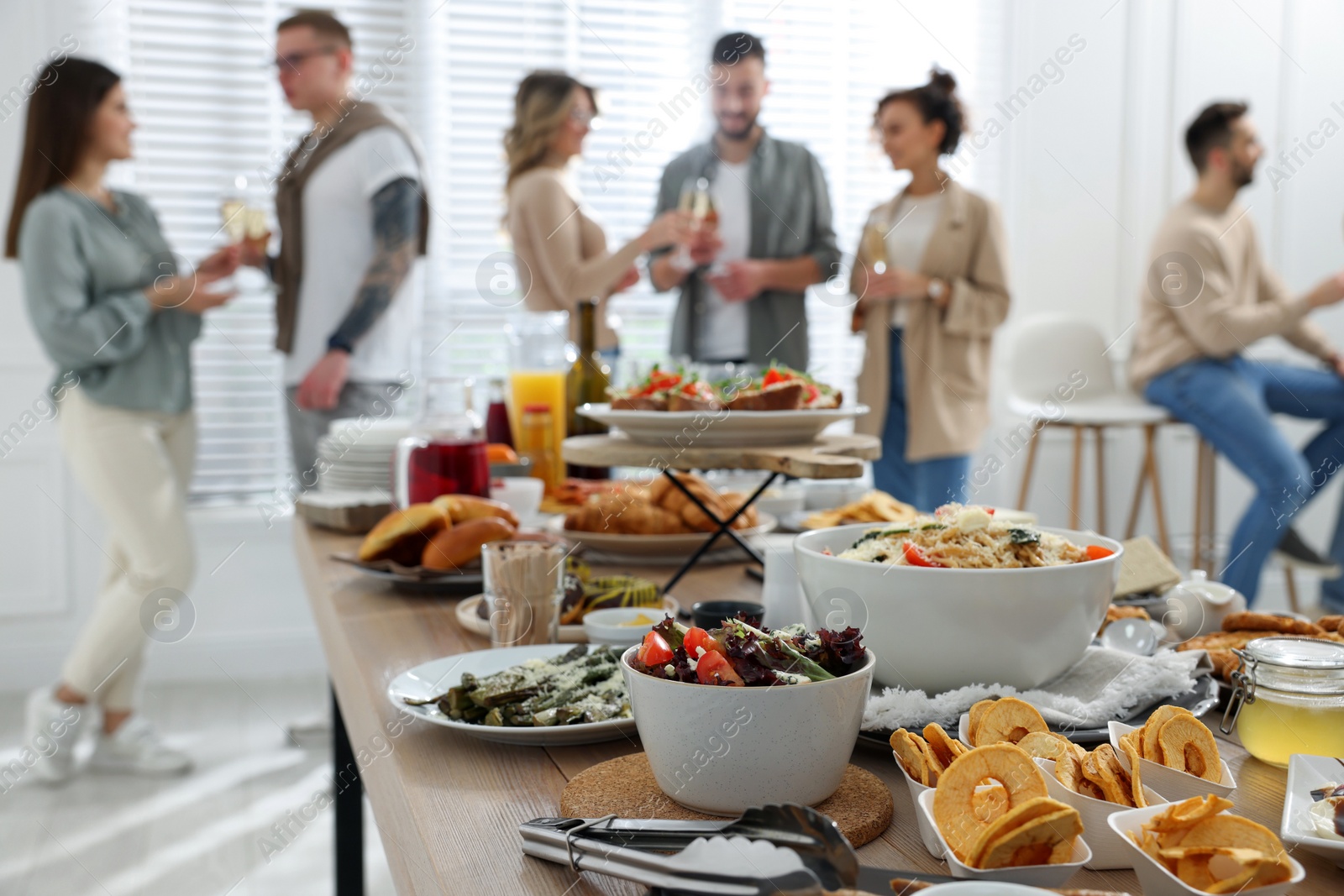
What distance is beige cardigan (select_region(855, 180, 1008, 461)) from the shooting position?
2998 mm

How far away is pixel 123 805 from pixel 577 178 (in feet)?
8.24

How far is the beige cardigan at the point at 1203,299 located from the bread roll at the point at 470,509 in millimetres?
2886

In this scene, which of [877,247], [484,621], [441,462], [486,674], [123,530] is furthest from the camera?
[123,530]

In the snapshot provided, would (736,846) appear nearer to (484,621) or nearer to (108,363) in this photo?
(484,621)

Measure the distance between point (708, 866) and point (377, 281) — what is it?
252 centimetres

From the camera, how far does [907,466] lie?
3.18 meters

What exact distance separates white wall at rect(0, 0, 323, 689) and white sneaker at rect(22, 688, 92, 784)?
76 centimetres

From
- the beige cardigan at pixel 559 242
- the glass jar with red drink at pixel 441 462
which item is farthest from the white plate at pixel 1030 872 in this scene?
the beige cardigan at pixel 559 242

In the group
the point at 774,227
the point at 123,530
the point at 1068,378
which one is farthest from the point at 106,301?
the point at 1068,378

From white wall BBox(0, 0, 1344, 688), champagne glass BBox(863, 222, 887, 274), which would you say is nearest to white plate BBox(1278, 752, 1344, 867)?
champagne glass BBox(863, 222, 887, 274)

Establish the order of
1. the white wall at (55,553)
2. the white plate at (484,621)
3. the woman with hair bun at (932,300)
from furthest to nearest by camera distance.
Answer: the white wall at (55,553) < the woman with hair bun at (932,300) < the white plate at (484,621)

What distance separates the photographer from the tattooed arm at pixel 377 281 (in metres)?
2.76

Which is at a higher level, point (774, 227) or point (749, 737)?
point (774, 227)

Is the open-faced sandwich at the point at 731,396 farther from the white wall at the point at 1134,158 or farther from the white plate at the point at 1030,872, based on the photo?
the white wall at the point at 1134,158
